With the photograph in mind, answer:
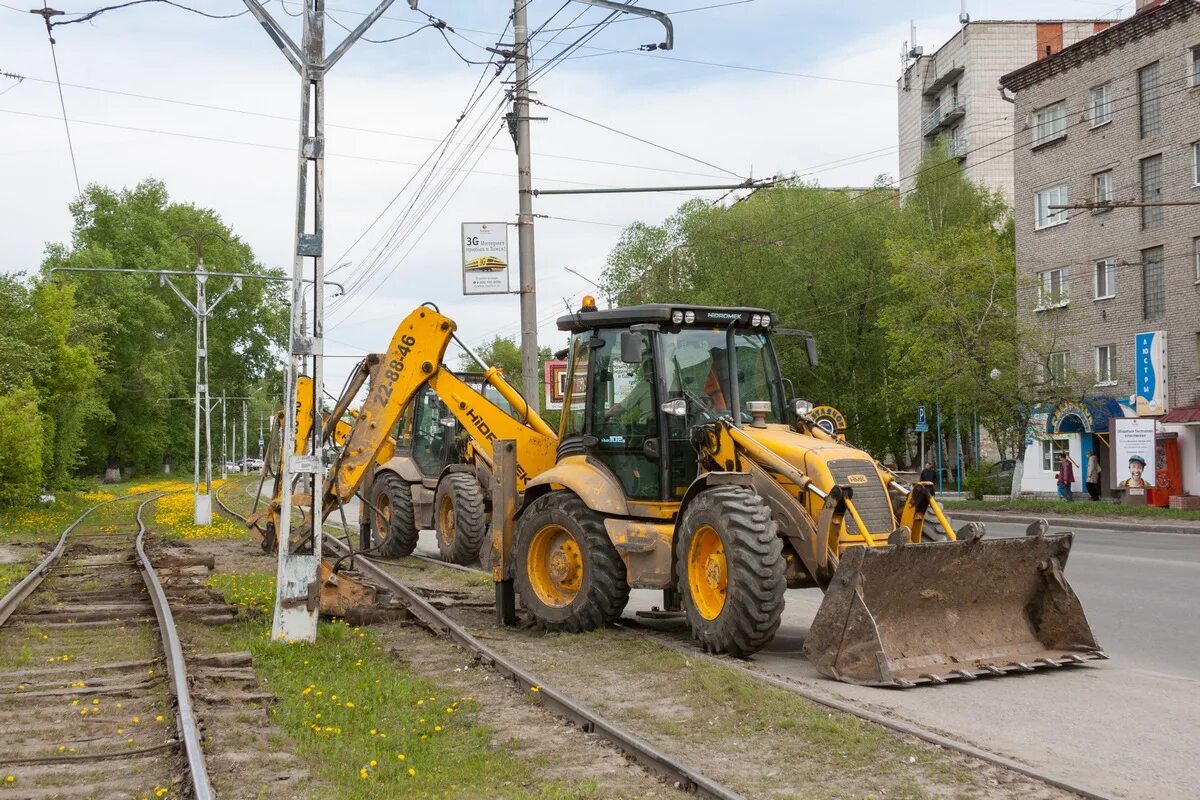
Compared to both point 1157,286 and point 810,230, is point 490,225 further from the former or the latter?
point 810,230

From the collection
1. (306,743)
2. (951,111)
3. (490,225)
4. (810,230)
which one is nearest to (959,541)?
Answer: (306,743)

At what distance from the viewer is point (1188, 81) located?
114 feet

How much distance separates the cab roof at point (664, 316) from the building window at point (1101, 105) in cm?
3081

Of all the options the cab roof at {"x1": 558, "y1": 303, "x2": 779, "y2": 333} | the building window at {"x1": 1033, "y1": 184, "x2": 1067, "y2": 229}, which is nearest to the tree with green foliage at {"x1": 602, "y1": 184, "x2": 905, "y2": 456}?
the building window at {"x1": 1033, "y1": 184, "x2": 1067, "y2": 229}

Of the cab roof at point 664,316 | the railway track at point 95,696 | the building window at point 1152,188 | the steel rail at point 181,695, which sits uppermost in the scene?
the building window at point 1152,188

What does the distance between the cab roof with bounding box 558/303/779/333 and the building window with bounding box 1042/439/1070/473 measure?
3130 centimetres

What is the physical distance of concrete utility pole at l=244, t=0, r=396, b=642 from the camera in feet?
36.2

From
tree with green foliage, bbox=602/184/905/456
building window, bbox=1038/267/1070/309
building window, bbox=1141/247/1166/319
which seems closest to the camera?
building window, bbox=1141/247/1166/319

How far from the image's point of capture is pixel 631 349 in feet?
34.3

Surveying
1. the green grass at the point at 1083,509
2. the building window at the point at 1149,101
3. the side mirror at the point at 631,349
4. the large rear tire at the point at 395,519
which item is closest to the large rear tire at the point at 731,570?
the side mirror at the point at 631,349

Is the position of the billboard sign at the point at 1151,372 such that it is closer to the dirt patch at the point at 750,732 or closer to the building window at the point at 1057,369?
the building window at the point at 1057,369

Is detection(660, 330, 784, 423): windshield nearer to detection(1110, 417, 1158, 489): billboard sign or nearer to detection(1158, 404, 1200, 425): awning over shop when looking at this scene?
detection(1110, 417, 1158, 489): billboard sign

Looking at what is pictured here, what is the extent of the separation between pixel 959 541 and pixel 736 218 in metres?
39.6

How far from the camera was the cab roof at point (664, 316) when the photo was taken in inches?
433
